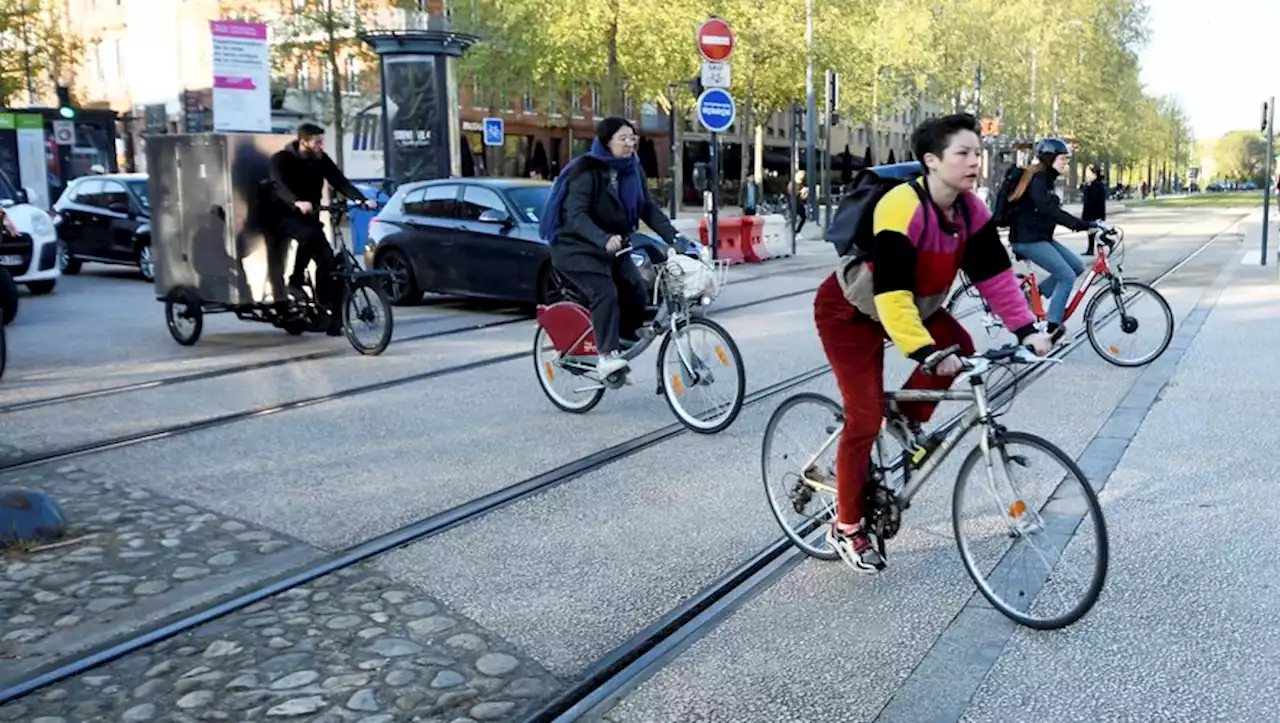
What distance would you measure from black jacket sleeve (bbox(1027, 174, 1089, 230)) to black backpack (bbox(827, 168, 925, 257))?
5820 mm

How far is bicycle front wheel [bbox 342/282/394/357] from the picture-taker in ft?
34.2

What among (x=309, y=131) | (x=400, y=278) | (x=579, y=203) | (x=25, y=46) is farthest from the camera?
(x=25, y=46)

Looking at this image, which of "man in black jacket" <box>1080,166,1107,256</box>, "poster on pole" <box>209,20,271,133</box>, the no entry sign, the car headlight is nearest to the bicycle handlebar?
the car headlight

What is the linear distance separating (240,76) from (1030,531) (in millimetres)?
18788

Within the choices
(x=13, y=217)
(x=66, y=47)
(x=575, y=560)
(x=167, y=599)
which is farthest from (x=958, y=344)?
(x=66, y=47)

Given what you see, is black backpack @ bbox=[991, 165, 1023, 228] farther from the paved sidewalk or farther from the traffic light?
the traffic light

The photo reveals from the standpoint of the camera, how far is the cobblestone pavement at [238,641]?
363cm

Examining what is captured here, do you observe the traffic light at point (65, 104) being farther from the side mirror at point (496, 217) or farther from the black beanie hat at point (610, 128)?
the black beanie hat at point (610, 128)

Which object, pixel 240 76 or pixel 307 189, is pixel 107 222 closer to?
pixel 240 76

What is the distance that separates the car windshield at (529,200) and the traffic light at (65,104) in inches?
629

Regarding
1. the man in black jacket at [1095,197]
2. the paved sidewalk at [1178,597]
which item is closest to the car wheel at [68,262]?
the man in black jacket at [1095,197]

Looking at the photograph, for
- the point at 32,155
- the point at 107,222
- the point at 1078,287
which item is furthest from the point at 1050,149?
the point at 32,155

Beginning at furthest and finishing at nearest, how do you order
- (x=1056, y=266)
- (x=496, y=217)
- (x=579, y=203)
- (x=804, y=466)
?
(x=496, y=217) → (x=1056, y=266) → (x=579, y=203) → (x=804, y=466)

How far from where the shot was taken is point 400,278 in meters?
14.6
